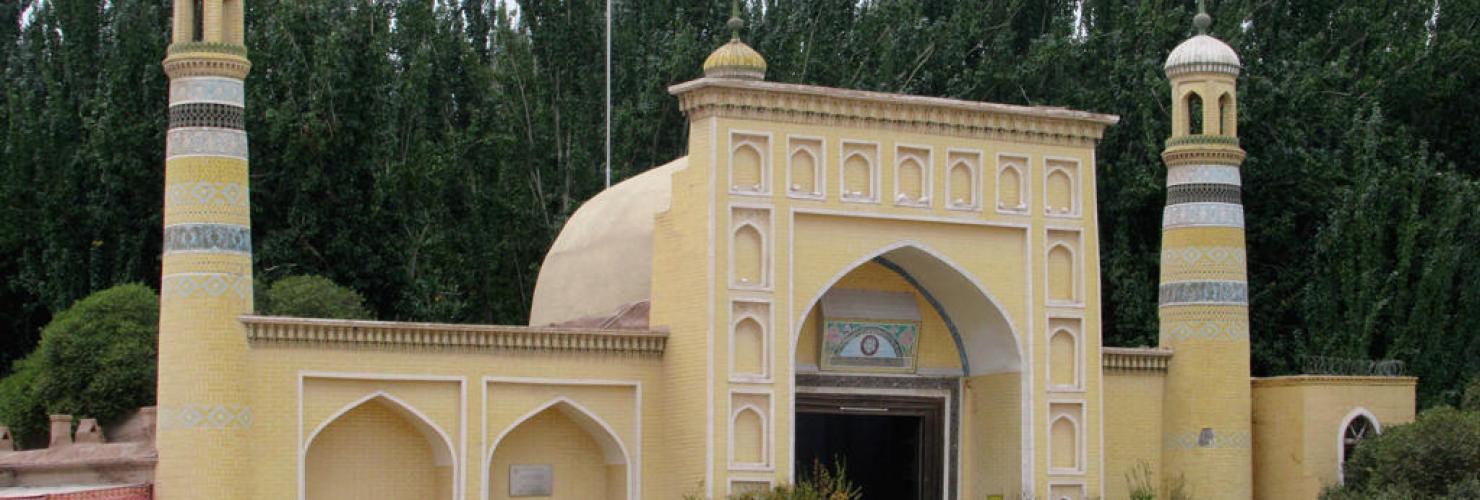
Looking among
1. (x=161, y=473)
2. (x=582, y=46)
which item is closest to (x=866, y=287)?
(x=161, y=473)

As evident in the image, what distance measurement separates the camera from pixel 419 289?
25938 millimetres

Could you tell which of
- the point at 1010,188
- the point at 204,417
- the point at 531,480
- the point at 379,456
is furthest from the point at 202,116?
the point at 1010,188

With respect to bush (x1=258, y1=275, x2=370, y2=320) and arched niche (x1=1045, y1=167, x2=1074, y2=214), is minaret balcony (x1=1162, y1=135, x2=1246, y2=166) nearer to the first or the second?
arched niche (x1=1045, y1=167, x2=1074, y2=214)

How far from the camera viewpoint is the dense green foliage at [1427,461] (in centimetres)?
1944

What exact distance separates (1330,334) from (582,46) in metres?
10.1

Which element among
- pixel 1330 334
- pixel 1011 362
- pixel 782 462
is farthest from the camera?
pixel 1330 334

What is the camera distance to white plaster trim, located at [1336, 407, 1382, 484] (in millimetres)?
20281

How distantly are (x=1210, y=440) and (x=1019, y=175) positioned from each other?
3.09m

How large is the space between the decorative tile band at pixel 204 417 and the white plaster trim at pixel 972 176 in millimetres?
5969

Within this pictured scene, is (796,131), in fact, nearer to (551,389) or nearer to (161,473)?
(551,389)

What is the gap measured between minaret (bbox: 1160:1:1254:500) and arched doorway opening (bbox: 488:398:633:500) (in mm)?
5118

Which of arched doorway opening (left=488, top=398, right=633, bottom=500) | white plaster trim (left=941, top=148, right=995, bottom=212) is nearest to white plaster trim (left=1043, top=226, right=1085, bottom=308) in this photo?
white plaster trim (left=941, top=148, right=995, bottom=212)

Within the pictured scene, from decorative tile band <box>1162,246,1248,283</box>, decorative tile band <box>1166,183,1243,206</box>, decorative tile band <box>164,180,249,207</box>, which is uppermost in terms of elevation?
decorative tile band <box>1166,183,1243,206</box>

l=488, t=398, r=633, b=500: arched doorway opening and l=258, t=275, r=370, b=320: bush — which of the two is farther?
l=258, t=275, r=370, b=320: bush
